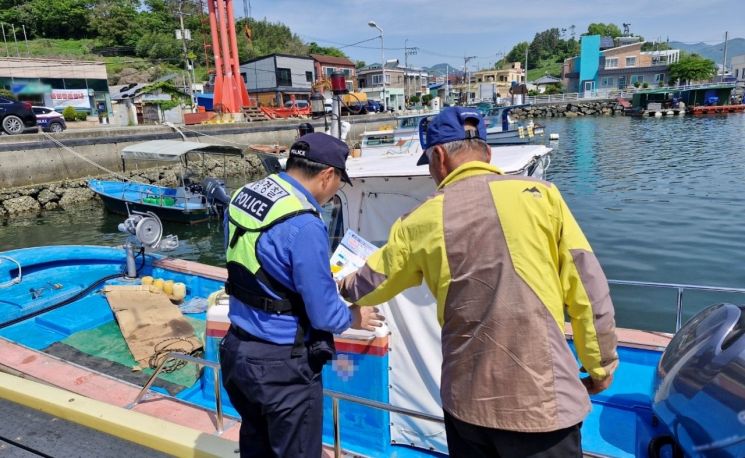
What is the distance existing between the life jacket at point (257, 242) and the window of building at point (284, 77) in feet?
176

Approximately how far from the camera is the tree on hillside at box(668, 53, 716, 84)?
2709 inches

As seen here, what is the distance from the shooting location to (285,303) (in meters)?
2.09

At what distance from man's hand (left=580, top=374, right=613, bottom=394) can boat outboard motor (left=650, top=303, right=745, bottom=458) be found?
0.75 metres

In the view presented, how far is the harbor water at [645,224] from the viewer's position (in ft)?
33.3

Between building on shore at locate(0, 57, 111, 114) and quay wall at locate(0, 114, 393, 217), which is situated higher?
building on shore at locate(0, 57, 111, 114)

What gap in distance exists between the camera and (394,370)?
3.61 m

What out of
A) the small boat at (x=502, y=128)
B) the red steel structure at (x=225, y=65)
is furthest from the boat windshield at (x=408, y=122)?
the red steel structure at (x=225, y=65)

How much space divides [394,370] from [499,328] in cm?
215

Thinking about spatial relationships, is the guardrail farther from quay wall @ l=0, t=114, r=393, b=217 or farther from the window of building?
quay wall @ l=0, t=114, r=393, b=217

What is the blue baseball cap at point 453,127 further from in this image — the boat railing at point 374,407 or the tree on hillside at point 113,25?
the tree on hillside at point 113,25

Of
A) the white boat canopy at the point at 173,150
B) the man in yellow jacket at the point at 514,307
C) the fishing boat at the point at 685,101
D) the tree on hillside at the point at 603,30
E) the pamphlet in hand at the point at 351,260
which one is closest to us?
the man in yellow jacket at the point at 514,307

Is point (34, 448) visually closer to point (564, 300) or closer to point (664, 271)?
point (564, 300)

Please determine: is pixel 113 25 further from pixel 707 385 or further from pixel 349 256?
pixel 707 385

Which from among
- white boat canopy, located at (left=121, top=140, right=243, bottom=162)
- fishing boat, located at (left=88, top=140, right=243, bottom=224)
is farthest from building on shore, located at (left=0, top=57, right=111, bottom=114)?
white boat canopy, located at (left=121, top=140, right=243, bottom=162)
